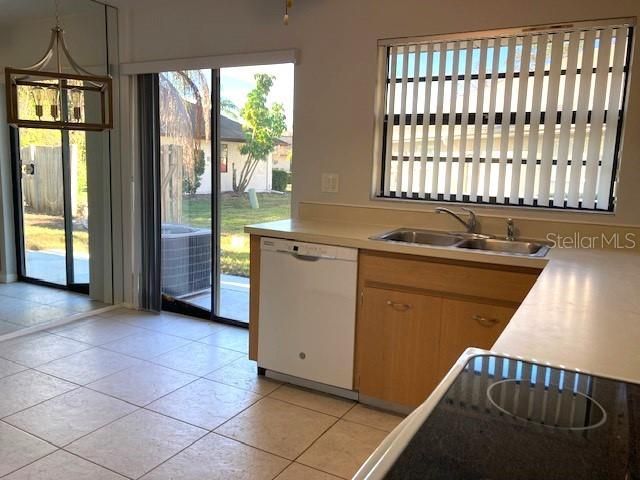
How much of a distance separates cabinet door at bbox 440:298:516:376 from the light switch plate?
1.19m

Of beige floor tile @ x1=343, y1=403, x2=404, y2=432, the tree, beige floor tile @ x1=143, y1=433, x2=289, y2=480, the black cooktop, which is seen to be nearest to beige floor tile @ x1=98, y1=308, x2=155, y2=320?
the tree

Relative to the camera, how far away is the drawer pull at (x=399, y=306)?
2596 millimetres

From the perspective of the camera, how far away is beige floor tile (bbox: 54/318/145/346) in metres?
3.69

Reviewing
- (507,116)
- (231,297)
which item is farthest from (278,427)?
(507,116)

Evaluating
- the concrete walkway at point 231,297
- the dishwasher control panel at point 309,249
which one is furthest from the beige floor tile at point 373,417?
the concrete walkway at point 231,297

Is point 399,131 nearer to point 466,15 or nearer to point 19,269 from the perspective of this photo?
point 466,15

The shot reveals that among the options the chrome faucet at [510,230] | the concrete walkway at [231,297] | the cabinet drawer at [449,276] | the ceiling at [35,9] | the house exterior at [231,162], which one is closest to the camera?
the cabinet drawer at [449,276]

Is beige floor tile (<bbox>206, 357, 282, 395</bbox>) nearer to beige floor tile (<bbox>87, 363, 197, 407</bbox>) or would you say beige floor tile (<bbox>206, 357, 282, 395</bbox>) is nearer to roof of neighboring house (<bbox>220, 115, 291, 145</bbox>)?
beige floor tile (<bbox>87, 363, 197, 407</bbox>)

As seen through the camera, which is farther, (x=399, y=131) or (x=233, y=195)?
(x=233, y=195)

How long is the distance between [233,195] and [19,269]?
2.08 m

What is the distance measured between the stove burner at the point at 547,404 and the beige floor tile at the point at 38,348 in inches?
123

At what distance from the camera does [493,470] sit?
69 centimetres

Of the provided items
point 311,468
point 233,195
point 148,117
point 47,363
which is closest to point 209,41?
point 148,117

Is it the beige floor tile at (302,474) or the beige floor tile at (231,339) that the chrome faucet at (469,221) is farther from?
the beige floor tile at (231,339)
